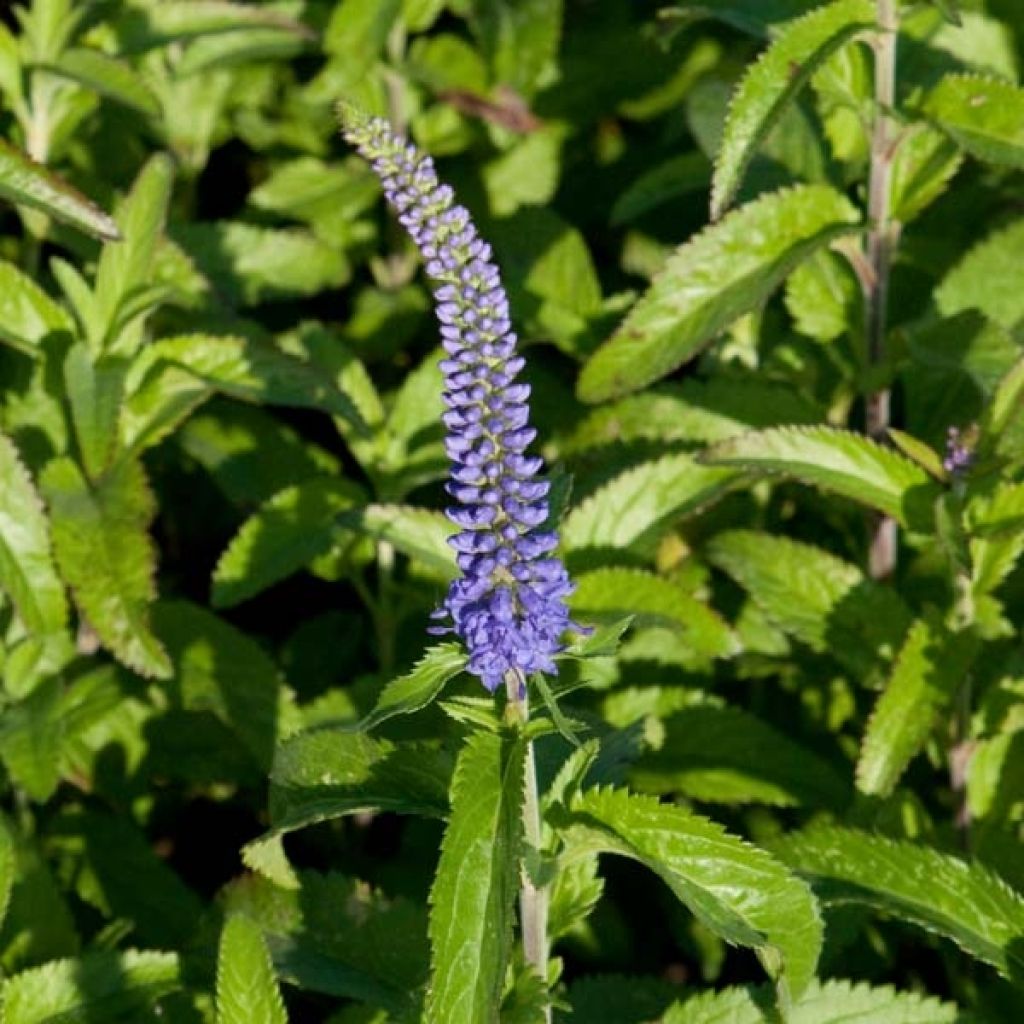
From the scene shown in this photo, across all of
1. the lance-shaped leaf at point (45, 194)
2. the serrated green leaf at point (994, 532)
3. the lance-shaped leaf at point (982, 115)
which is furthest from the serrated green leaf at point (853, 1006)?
the lance-shaped leaf at point (45, 194)

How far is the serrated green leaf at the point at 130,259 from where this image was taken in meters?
4.09

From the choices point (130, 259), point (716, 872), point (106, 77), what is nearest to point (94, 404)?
Answer: point (130, 259)

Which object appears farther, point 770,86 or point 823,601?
point 823,601

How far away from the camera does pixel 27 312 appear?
411cm

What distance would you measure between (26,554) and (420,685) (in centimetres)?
163

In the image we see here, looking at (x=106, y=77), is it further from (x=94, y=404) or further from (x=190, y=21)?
(x=94, y=404)

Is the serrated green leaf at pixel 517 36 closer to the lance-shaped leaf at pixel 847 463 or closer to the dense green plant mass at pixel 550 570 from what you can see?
the dense green plant mass at pixel 550 570

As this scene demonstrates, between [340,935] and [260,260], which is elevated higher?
[260,260]

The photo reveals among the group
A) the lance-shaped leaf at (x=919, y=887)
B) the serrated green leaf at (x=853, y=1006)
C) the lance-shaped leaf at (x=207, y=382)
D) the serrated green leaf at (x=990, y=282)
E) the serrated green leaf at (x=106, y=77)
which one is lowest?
the serrated green leaf at (x=853, y=1006)

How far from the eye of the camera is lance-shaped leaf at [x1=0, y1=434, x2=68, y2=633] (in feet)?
12.6

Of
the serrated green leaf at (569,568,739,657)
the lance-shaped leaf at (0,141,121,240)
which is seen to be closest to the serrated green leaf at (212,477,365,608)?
the serrated green leaf at (569,568,739,657)

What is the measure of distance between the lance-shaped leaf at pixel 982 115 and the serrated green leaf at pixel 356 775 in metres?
1.73

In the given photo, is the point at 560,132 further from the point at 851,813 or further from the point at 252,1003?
the point at 252,1003

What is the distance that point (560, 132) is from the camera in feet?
18.7
